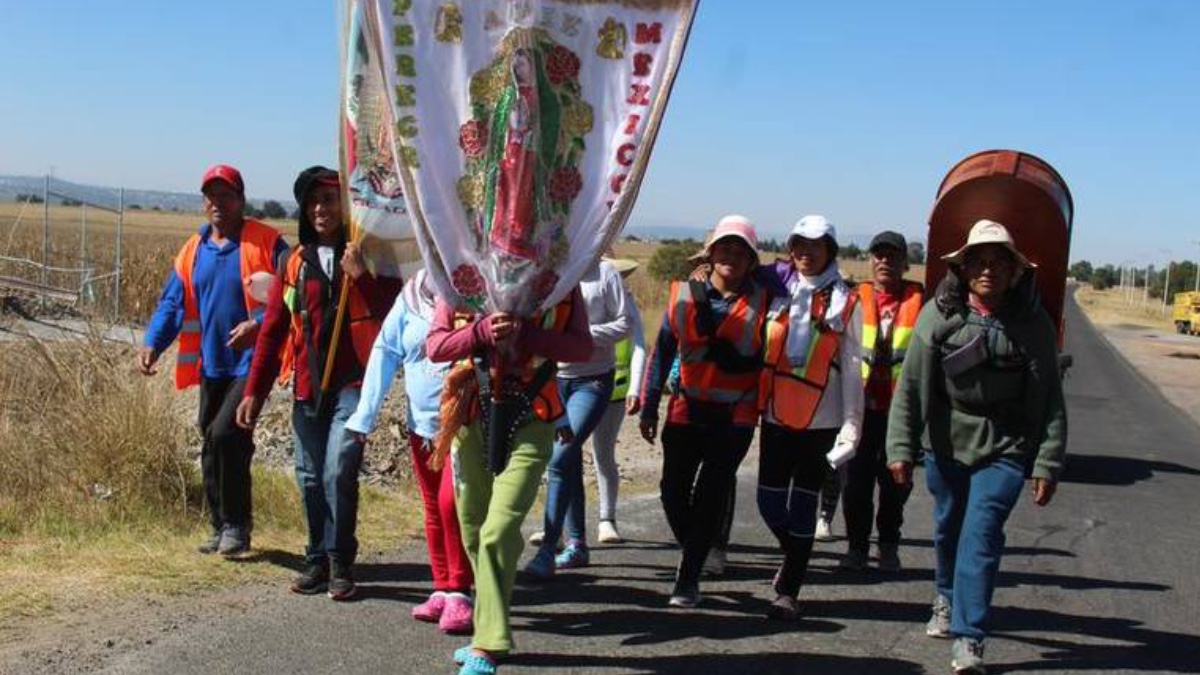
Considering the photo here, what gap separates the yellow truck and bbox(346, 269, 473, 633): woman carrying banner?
55.0m

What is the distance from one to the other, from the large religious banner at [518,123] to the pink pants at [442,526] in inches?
42.4

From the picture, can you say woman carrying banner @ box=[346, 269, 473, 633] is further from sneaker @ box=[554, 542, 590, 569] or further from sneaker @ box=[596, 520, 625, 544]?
sneaker @ box=[596, 520, 625, 544]

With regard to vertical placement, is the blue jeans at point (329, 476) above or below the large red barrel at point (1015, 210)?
below

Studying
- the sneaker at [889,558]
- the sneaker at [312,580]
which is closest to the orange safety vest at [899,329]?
the sneaker at [889,558]

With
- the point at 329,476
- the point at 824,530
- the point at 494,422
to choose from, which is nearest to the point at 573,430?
the point at 329,476

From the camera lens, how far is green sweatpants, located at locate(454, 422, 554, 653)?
4.43 meters

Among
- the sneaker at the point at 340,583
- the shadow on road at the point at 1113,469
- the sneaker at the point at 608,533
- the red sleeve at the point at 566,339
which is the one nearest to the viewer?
the red sleeve at the point at 566,339

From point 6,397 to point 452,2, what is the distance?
4968 mm

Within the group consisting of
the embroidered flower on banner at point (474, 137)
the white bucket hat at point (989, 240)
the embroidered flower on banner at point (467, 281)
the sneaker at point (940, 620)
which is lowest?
the sneaker at point (940, 620)

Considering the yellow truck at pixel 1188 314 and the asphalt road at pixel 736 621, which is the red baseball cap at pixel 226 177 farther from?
the yellow truck at pixel 1188 314

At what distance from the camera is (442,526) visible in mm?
5398

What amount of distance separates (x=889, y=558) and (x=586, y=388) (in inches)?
83.8

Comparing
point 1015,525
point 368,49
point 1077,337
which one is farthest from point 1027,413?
point 1077,337

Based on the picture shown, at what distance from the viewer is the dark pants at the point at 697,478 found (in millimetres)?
5738
